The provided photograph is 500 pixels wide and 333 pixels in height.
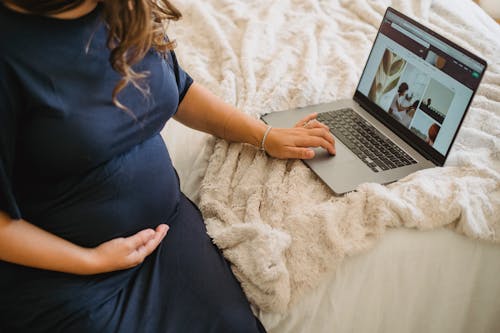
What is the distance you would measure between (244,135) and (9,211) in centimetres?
49

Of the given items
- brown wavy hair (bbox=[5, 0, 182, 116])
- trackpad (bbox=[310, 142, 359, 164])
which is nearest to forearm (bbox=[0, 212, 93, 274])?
brown wavy hair (bbox=[5, 0, 182, 116])

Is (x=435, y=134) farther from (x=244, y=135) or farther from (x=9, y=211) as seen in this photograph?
(x=9, y=211)

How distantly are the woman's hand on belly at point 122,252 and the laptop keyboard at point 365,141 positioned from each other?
0.46m

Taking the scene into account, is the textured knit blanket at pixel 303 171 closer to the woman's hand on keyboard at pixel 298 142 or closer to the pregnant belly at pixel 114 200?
the woman's hand on keyboard at pixel 298 142

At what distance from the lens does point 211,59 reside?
140cm

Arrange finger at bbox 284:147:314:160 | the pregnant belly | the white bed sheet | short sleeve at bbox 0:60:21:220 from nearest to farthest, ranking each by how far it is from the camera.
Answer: short sleeve at bbox 0:60:21:220 → the pregnant belly → the white bed sheet → finger at bbox 284:147:314:160

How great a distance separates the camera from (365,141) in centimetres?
107

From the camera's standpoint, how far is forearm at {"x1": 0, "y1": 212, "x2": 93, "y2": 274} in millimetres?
702

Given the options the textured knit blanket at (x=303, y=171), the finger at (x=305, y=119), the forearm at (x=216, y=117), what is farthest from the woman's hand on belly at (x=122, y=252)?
the finger at (x=305, y=119)

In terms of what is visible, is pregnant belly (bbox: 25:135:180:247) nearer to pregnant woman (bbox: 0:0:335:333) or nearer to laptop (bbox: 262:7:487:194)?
pregnant woman (bbox: 0:0:335:333)

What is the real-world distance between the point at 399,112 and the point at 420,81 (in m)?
0.09

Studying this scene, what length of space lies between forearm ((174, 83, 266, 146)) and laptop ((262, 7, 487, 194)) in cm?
12

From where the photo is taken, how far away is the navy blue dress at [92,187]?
653 mm

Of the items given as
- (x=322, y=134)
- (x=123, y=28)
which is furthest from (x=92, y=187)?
(x=322, y=134)
